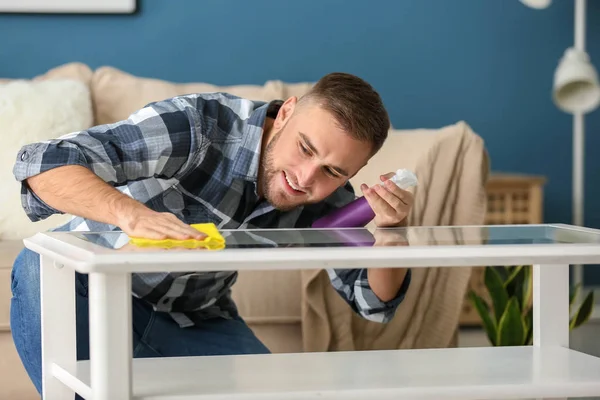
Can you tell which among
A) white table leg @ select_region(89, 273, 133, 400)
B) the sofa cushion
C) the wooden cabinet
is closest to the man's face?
white table leg @ select_region(89, 273, 133, 400)

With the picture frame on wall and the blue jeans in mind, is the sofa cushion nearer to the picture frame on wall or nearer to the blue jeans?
the picture frame on wall

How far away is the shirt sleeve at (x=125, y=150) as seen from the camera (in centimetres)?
119

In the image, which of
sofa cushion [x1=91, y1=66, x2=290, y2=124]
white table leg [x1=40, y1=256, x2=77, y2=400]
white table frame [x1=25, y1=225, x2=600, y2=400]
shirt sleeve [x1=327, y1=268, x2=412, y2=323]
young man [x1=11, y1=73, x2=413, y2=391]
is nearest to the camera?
white table frame [x1=25, y1=225, x2=600, y2=400]

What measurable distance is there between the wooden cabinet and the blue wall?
0.45 m

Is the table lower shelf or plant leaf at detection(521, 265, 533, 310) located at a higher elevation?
the table lower shelf

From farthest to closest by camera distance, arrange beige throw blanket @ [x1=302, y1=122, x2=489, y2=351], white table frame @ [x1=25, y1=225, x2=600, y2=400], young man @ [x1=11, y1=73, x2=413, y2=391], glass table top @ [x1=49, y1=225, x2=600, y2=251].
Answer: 1. beige throw blanket @ [x1=302, y1=122, x2=489, y2=351]
2. young man @ [x1=11, y1=73, x2=413, y2=391]
3. glass table top @ [x1=49, y1=225, x2=600, y2=251]
4. white table frame @ [x1=25, y1=225, x2=600, y2=400]

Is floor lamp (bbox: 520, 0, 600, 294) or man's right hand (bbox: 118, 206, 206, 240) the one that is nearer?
man's right hand (bbox: 118, 206, 206, 240)

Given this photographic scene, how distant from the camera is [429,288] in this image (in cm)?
204

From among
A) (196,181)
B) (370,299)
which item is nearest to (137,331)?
(196,181)

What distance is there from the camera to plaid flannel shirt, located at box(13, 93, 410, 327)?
1.29 metres

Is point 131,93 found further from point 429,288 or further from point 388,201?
point 388,201

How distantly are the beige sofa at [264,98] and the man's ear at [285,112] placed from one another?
1.98ft

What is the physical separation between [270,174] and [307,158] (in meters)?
0.08

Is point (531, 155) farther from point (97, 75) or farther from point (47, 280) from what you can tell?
point (47, 280)
